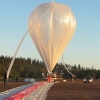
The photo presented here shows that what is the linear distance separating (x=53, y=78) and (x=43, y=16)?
11.1 metres

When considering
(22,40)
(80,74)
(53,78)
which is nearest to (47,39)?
(22,40)

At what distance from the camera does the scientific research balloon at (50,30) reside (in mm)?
49969

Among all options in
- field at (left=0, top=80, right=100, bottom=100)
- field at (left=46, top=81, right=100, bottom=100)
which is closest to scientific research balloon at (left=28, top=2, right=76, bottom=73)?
field at (left=0, top=80, right=100, bottom=100)

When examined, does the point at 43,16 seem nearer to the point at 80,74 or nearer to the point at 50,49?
the point at 50,49

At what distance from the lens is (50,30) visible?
50.7 m

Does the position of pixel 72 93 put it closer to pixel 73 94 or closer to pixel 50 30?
pixel 73 94

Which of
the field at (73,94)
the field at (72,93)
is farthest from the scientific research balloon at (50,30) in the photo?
the field at (73,94)

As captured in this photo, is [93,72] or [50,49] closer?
[50,49]

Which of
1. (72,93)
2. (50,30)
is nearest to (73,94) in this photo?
(72,93)

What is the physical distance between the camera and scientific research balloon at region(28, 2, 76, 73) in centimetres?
4997

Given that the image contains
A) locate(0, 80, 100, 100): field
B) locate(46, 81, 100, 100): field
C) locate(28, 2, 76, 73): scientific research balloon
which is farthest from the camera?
locate(28, 2, 76, 73): scientific research balloon

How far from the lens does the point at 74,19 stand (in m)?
52.2

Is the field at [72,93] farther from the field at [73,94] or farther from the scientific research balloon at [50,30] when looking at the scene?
the scientific research balloon at [50,30]

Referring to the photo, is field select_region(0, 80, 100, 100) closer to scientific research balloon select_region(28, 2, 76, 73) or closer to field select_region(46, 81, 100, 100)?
field select_region(46, 81, 100, 100)
